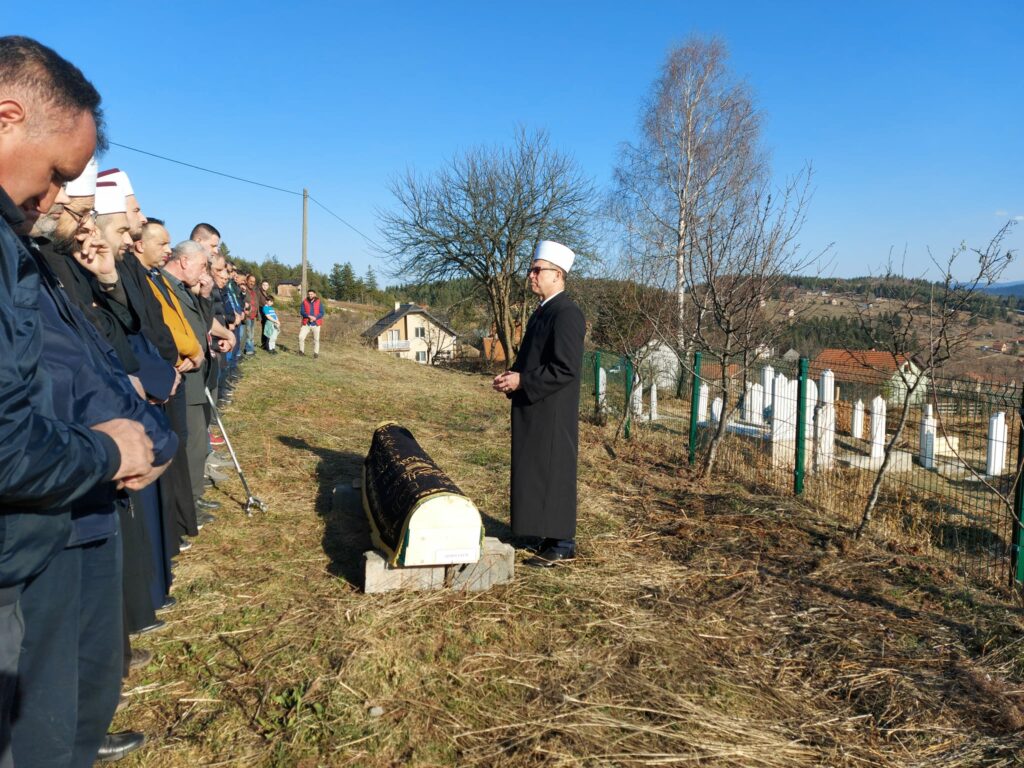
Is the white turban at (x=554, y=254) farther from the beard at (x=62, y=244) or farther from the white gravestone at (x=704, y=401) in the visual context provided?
the white gravestone at (x=704, y=401)

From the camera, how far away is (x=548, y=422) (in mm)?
4664

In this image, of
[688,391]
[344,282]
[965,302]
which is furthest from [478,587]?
[344,282]

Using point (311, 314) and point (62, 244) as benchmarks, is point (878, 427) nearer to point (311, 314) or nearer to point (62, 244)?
point (62, 244)

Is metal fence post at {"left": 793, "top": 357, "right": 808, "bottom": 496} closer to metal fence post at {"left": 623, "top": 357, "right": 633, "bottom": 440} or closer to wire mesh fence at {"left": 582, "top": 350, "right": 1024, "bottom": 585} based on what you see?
wire mesh fence at {"left": 582, "top": 350, "right": 1024, "bottom": 585}

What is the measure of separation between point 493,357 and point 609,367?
18066 millimetres

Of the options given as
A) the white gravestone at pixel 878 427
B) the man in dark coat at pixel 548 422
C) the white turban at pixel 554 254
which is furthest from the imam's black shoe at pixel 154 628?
the white gravestone at pixel 878 427

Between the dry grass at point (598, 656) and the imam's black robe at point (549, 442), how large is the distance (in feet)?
1.22

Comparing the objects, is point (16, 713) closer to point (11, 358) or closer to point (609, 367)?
point (11, 358)

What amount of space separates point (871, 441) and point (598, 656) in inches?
190

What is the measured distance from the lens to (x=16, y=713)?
163 cm

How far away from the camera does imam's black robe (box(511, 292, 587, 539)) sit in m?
4.61

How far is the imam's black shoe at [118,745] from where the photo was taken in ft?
8.33

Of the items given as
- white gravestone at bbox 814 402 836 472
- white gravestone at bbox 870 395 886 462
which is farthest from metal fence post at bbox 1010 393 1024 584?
white gravestone at bbox 870 395 886 462

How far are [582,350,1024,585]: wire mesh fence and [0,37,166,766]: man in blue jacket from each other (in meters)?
4.73
